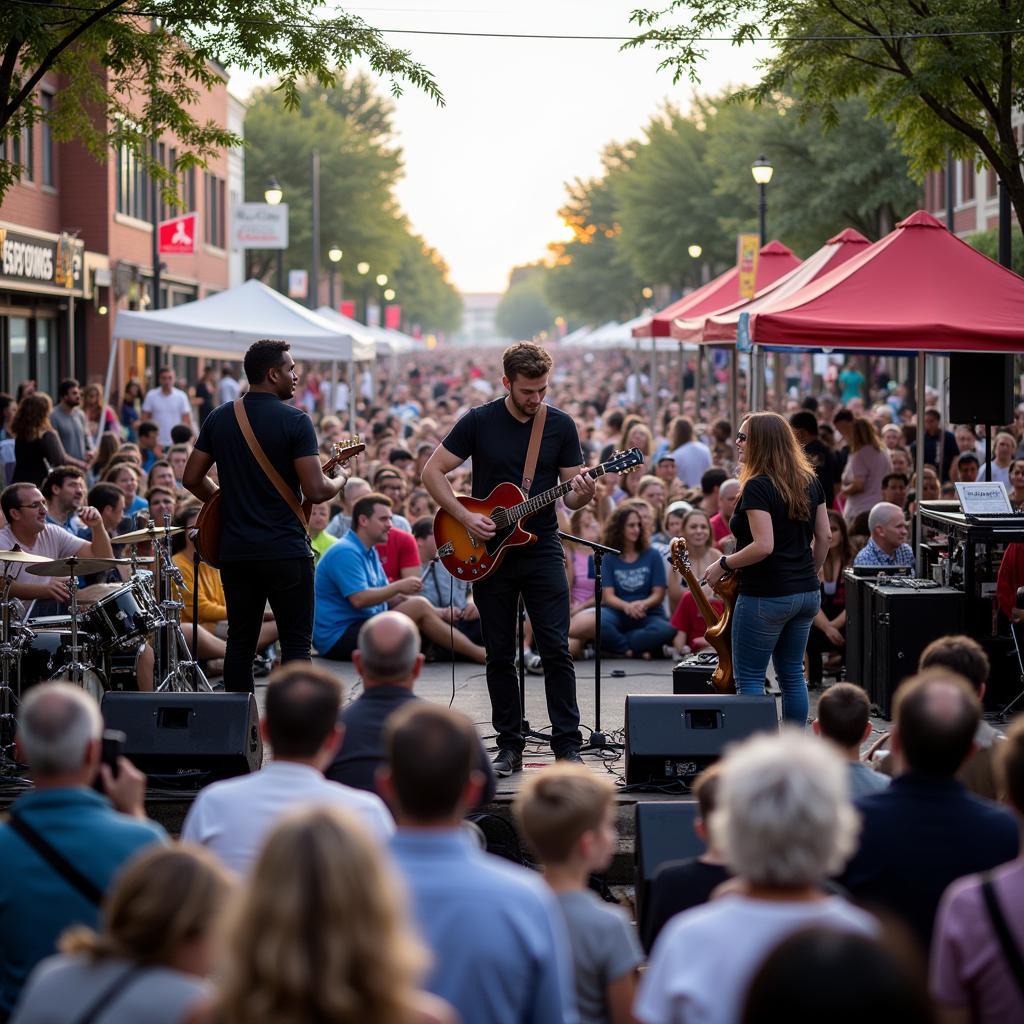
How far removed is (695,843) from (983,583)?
533 centimetres

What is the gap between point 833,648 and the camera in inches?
467

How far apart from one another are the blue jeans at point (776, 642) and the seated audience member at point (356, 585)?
3.84 metres

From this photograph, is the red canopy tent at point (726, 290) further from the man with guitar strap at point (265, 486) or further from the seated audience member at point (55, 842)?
the seated audience member at point (55, 842)

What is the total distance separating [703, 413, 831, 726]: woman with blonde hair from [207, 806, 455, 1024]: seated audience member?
17.8ft

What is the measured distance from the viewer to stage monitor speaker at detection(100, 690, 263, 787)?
7.29 m

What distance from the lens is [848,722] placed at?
5.36 metres

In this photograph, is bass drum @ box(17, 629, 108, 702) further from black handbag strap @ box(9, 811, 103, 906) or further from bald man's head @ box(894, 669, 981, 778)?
bald man's head @ box(894, 669, 981, 778)

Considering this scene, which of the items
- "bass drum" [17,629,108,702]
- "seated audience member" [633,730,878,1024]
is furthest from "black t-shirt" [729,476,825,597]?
"seated audience member" [633,730,878,1024]

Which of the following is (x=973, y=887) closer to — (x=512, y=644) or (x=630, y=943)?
(x=630, y=943)

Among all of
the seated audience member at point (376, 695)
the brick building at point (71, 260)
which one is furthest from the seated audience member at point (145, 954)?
the brick building at point (71, 260)

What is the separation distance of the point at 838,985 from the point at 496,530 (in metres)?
5.36

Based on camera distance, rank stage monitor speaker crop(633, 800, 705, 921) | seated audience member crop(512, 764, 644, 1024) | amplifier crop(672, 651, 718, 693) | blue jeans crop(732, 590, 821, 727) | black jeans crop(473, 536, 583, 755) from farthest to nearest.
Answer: amplifier crop(672, 651, 718, 693), blue jeans crop(732, 590, 821, 727), black jeans crop(473, 536, 583, 755), stage monitor speaker crop(633, 800, 705, 921), seated audience member crop(512, 764, 644, 1024)

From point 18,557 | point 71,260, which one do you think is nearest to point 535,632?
point 18,557

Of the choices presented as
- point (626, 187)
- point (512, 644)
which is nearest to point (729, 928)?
point (512, 644)
